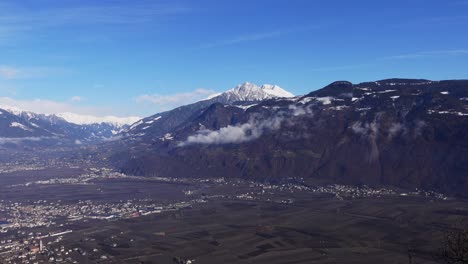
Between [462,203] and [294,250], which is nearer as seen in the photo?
[294,250]

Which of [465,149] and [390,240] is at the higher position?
[465,149]

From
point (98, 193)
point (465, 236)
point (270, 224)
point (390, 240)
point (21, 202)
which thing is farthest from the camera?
point (98, 193)

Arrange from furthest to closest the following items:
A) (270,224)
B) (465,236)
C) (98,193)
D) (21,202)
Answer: (98,193)
(21,202)
(270,224)
(465,236)

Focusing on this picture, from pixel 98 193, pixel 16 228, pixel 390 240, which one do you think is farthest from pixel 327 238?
pixel 98 193

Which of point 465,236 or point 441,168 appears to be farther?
point 441,168

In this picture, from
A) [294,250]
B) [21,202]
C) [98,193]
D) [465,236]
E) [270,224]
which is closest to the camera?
[465,236]

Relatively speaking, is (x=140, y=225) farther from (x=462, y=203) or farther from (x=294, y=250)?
(x=462, y=203)

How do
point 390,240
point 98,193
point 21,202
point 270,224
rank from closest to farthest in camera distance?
point 390,240, point 270,224, point 21,202, point 98,193

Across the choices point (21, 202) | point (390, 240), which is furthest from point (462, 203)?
point (21, 202)

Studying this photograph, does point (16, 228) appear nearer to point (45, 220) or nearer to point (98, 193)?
point (45, 220)
